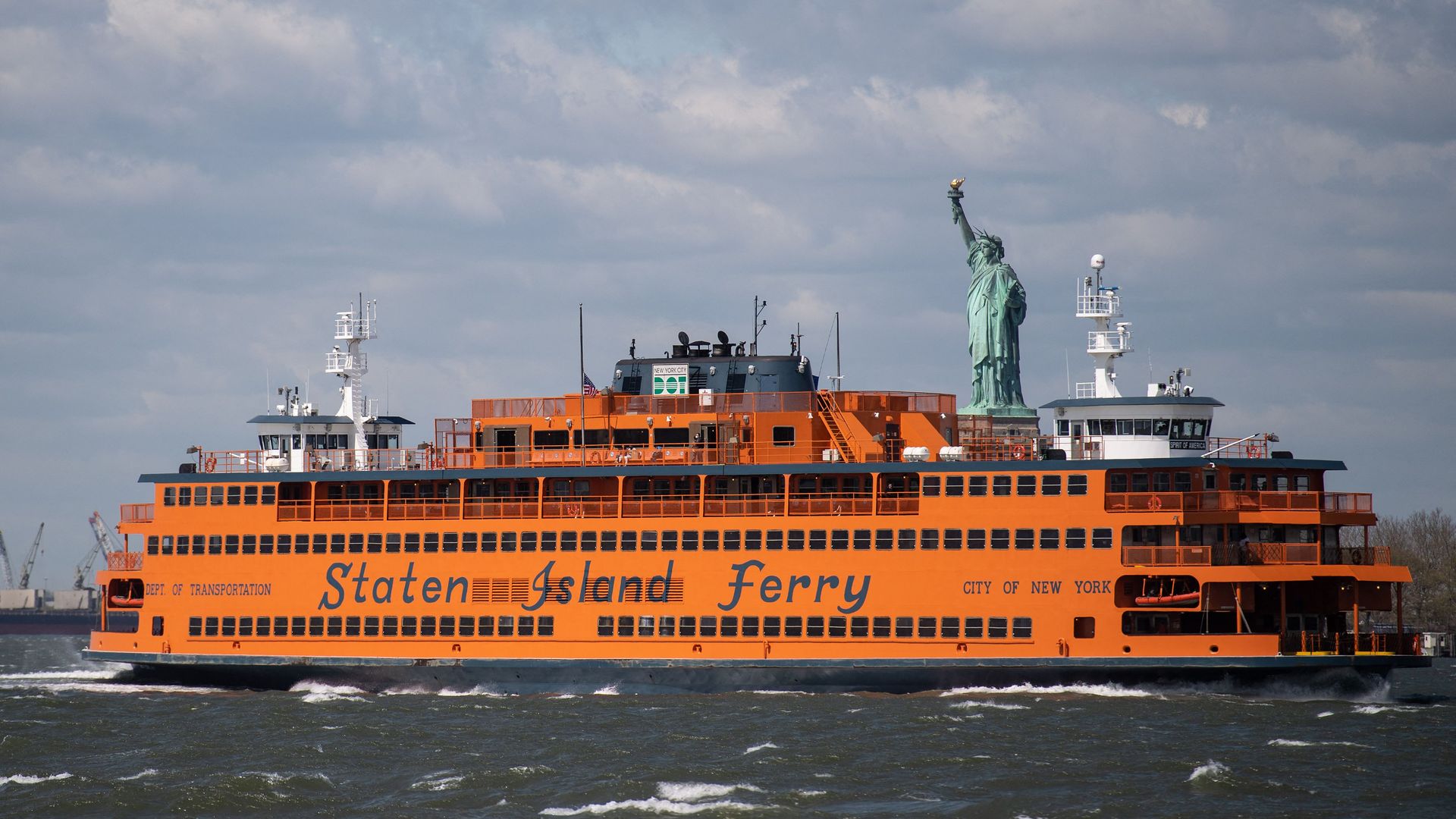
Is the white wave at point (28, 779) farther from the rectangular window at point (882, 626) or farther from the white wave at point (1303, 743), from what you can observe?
the white wave at point (1303, 743)

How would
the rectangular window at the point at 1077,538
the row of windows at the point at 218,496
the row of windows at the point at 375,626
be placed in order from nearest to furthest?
the rectangular window at the point at 1077,538 → the row of windows at the point at 375,626 → the row of windows at the point at 218,496

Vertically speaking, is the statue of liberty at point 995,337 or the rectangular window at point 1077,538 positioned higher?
the statue of liberty at point 995,337

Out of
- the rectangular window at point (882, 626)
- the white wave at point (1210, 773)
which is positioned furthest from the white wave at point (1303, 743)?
the rectangular window at point (882, 626)

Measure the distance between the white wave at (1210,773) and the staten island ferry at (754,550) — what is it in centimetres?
970

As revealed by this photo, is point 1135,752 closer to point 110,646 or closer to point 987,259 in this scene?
point 110,646

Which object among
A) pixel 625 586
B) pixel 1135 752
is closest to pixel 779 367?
pixel 625 586

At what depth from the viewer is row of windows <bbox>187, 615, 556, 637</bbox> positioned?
1927 inches

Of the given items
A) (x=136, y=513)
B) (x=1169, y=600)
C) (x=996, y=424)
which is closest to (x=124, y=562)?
(x=136, y=513)

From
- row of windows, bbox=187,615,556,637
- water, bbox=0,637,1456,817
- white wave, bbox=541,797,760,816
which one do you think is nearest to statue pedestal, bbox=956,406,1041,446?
water, bbox=0,637,1456,817

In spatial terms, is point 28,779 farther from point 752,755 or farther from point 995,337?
point 995,337

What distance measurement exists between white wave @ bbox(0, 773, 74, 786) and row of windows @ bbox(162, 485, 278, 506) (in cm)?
1642

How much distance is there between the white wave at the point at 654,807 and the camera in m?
31.4

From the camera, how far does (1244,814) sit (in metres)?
30.4

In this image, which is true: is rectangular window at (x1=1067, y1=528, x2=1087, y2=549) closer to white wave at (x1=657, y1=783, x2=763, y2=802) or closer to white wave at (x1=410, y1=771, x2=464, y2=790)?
white wave at (x1=657, y1=783, x2=763, y2=802)
